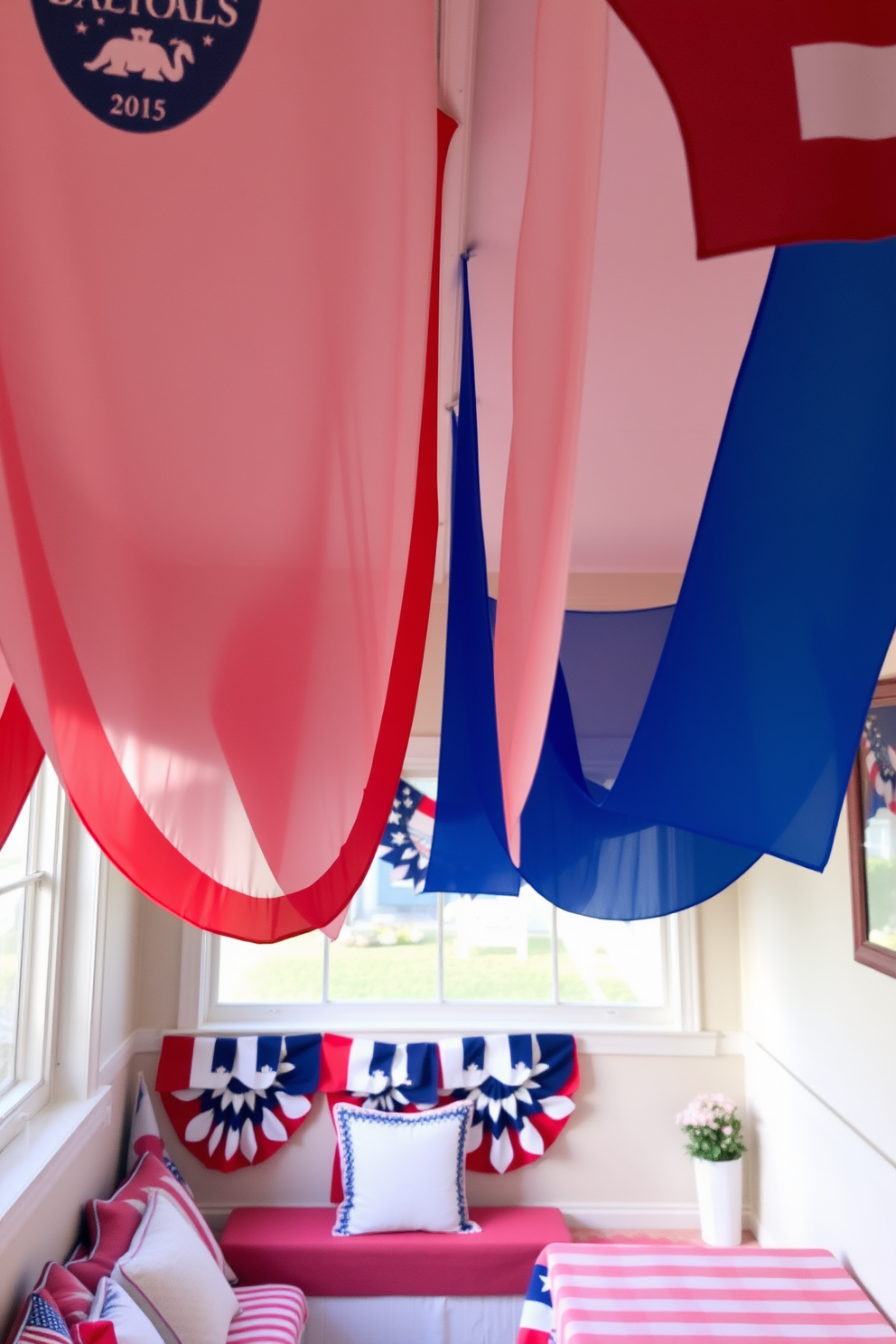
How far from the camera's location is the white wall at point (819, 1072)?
90.7 inches

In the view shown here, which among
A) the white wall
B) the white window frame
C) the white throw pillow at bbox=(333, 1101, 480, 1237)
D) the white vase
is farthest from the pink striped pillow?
the white wall

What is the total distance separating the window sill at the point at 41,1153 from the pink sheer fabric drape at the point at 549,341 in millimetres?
1851

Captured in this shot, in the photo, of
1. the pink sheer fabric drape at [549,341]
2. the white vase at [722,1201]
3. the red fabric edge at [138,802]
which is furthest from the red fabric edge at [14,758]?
the white vase at [722,1201]

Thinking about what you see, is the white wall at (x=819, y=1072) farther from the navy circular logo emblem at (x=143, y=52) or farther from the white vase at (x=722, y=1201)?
the navy circular logo emblem at (x=143, y=52)

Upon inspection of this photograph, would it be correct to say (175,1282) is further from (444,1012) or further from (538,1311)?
(444,1012)

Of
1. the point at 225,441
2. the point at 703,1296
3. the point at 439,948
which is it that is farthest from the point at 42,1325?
the point at 225,441

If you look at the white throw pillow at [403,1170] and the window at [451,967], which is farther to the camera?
the window at [451,967]

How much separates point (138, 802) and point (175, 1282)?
2.07m

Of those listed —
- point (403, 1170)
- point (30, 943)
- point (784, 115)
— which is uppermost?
point (784, 115)

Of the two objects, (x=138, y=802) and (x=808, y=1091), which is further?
(x=808, y=1091)

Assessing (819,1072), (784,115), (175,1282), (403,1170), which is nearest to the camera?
(784,115)

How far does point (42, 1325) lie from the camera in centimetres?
180

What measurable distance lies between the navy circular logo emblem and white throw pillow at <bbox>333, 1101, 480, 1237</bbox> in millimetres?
3041

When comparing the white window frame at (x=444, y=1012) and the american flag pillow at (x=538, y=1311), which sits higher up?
the white window frame at (x=444, y=1012)
